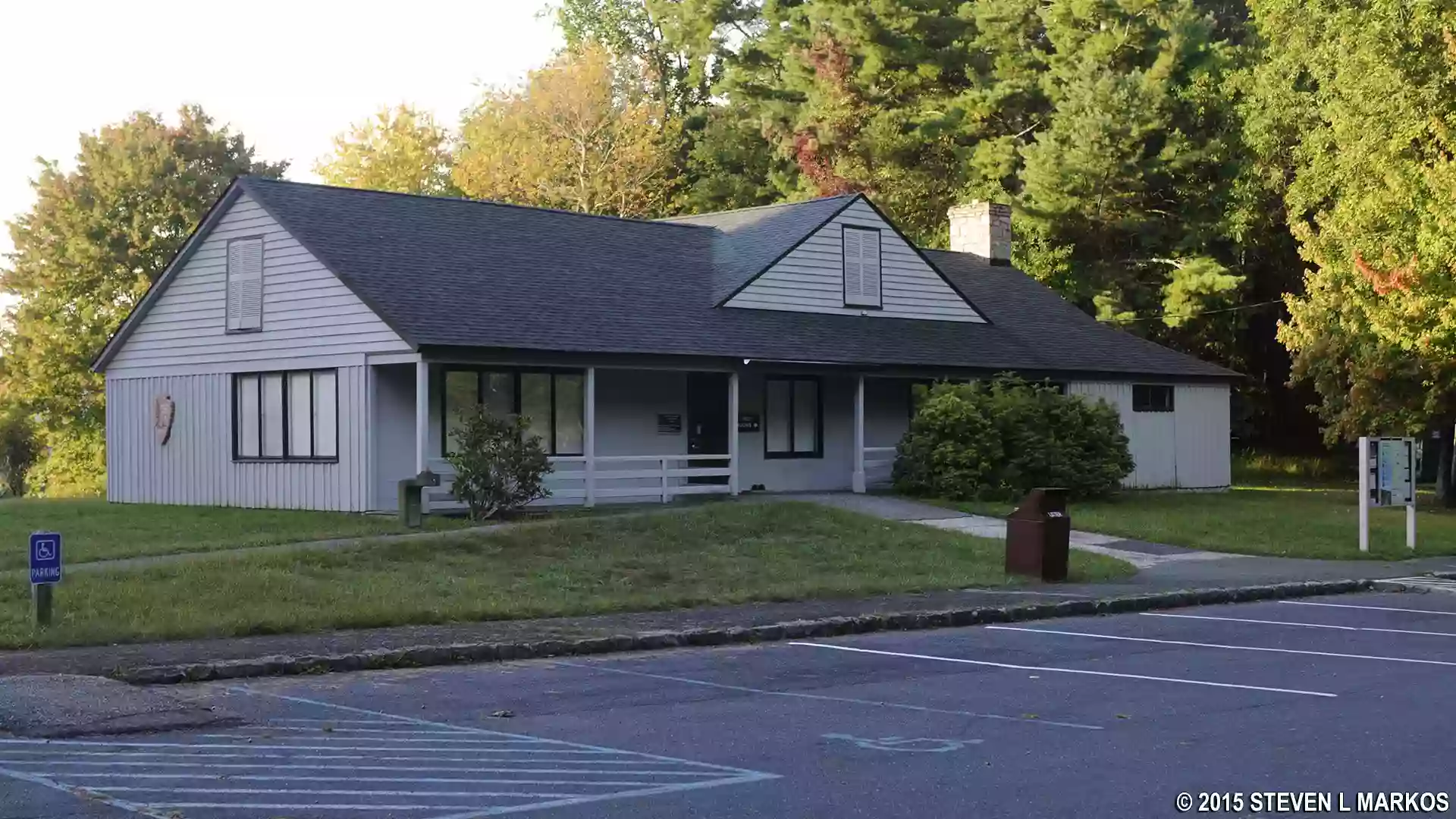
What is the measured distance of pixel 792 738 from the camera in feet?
32.9

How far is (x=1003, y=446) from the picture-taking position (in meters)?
31.2

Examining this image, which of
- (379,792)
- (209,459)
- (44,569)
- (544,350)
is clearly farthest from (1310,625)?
(209,459)

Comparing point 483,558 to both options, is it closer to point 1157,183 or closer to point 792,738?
point 792,738

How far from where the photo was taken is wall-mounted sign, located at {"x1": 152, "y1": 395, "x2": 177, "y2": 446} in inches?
1218

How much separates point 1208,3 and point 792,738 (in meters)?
55.9

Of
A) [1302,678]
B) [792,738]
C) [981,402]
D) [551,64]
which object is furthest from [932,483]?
[551,64]

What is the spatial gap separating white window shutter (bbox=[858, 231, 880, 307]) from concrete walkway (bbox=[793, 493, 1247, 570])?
15.8ft

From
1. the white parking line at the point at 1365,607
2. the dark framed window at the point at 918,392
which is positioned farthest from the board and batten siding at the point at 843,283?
the white parking line at the point at 1365,607

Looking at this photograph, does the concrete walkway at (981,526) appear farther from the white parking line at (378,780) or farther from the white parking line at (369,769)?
the white parking line at (378,780)

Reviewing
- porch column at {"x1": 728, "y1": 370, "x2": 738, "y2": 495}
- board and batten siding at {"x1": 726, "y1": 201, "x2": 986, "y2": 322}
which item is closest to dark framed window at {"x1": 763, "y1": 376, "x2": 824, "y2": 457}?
board and batten siding at {"x1": 726, "y1": 201, "x2": 986, "y2": 322}

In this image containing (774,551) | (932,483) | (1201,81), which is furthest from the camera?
(1201,81)

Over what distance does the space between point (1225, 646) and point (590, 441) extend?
47.9ft

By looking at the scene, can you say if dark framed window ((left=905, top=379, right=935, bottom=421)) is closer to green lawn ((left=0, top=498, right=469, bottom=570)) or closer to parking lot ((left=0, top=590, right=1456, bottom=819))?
green lawn ((left=0, top=498, right=469, bottom=570))

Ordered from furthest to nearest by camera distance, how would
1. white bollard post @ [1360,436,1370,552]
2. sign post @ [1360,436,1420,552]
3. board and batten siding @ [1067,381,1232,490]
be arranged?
board and batten siding @ [1067,381,1232,490]
sign post @ [1360,436,1420,552]
white bollard post @ [1360,436,1370,552]
